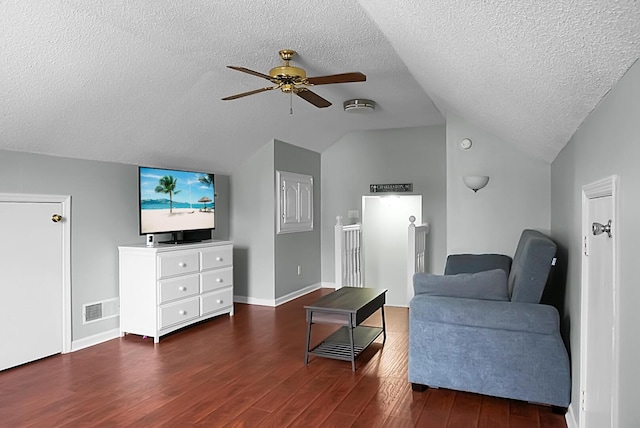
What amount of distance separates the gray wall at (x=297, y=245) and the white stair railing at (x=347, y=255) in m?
0.93

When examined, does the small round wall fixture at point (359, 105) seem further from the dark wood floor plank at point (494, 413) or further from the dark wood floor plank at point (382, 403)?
the dark wood floor plank at point (494, 413)

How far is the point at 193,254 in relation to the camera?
16.2 feet

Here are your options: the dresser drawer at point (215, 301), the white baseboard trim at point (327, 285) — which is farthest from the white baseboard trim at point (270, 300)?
the dresser drawer at point (215, 301)

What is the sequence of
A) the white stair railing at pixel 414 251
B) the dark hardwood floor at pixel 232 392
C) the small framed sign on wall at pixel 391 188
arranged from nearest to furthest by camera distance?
1. the dark hardwood floor at pixel 232 392
2. the white stair railing at pixel 414 251
3. the small framed sign on wall at pixel 391 188

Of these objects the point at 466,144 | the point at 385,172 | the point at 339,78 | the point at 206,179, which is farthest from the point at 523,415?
the point at 385,172

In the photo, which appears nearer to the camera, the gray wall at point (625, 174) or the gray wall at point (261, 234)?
the gray wall at point (625, 174)

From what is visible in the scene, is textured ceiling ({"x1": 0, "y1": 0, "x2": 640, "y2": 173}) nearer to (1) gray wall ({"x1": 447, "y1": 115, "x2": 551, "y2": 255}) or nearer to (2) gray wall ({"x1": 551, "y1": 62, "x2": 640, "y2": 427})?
(2) gray wall ({"x1": 551, "y1": 62, "x2": 640, "y2": 427})

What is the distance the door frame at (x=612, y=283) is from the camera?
1555 millimetres

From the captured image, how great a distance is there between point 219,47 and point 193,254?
7.83 ft

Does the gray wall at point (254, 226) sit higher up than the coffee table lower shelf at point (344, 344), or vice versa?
the gray wall at point (254, 226)

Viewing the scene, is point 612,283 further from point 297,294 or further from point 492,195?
point 297,294

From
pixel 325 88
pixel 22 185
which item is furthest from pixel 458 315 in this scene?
pixel 22 185

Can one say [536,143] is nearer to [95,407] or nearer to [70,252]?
[95,407]

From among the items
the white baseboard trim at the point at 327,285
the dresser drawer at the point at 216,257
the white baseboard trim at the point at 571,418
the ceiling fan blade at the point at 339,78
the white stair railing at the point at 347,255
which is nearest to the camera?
the white baseboard trim at the point at 571,418
